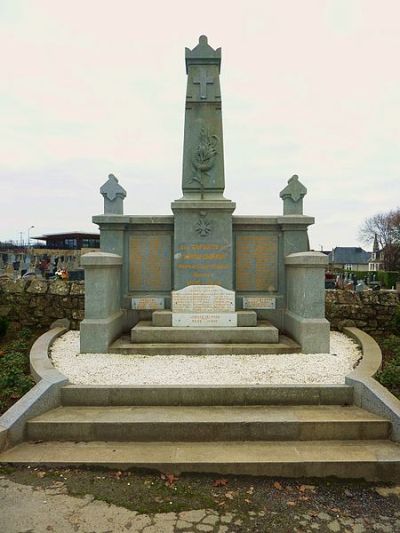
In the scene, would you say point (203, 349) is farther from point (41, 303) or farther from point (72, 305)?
point (41, 303)

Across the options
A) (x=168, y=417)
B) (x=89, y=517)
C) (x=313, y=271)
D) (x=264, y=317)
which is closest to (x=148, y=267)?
(x=264, y=317)

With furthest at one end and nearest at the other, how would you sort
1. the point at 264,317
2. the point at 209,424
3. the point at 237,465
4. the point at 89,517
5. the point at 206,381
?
the point at 264,317 → the point at 206,381 → the point at 209,424 → the point at 237,465 → the point at 89,517

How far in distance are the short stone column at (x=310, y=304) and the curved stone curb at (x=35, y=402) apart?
377cm

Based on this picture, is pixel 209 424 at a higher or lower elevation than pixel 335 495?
higher

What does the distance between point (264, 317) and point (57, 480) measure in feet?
16.3

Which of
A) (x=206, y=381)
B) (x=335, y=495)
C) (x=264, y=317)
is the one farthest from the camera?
(x=264, y=317)

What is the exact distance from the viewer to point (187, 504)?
295cm

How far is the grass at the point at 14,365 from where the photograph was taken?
453 cm

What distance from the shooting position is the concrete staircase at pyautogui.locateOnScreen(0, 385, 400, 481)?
337cm

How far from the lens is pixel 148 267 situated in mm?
7492

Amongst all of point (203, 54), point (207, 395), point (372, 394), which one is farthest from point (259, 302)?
point (203, 54)

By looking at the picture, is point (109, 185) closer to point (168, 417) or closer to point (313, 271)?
point (313, 271)

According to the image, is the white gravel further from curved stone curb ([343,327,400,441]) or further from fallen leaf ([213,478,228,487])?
fallen leaf ([213,478,228,487])

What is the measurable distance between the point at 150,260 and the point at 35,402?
12.8 ft
